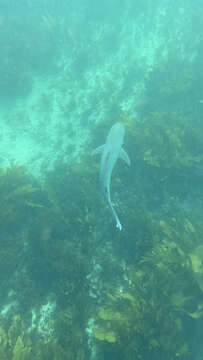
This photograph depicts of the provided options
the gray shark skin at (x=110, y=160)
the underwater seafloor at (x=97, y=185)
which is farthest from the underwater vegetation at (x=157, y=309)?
the gray shark skin at (x=110, y=160)

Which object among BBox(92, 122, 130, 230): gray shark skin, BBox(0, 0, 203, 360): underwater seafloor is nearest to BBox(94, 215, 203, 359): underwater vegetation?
BBox(0, 0, 203, 360): underwater seafloor

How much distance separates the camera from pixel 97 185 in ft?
22.2

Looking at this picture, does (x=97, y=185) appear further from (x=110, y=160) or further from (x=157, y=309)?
(x=157, y=309)

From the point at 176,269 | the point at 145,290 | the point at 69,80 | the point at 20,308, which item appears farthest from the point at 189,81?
the point at 20,308

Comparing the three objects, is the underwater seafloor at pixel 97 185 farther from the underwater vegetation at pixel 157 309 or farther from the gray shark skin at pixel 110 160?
the gray shark skin at pixel 110 160

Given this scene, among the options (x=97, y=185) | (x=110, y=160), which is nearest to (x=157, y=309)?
(x=110, y=160)

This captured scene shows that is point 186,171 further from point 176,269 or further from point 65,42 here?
point 65,42

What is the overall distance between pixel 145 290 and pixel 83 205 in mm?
2795

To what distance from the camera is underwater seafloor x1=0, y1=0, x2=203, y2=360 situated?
4.36 m

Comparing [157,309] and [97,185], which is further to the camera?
[97,185]

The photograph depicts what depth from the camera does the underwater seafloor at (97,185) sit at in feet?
14.3

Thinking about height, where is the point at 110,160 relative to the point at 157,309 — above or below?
above

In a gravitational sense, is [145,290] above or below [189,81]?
below

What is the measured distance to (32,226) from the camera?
605 cm
